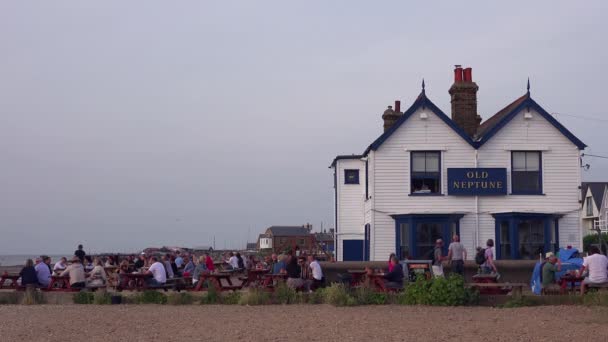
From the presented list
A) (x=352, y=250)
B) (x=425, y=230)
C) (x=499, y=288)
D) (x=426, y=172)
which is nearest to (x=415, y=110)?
(x=426, y=172)

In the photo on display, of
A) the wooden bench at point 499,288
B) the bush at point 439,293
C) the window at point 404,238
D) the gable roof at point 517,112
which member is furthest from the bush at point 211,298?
the gable roof at point 517,112

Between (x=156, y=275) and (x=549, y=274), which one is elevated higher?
(x=549, y=274)

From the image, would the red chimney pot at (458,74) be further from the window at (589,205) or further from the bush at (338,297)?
the window at (589,205)

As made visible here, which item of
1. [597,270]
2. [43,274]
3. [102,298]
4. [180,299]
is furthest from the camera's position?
[43,274]

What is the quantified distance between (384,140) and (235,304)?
12273 mm

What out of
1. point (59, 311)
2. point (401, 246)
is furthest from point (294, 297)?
point (401, 246)

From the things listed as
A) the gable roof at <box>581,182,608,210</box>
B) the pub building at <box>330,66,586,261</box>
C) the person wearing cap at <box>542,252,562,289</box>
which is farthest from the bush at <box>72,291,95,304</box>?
the gable roof at <box>581,182,608,210</box>

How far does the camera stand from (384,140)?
30781 millimetres

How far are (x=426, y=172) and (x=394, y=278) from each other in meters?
10.2

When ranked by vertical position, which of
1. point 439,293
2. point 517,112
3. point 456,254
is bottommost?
point 439,293

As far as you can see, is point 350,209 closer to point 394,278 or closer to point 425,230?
point 425,230

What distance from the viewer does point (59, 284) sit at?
23.3m

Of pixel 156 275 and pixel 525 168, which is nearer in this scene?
A: pixel 156 275

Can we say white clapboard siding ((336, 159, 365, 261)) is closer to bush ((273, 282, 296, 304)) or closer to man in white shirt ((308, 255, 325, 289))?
man in white shirt ((308, 255, 325, 289))
